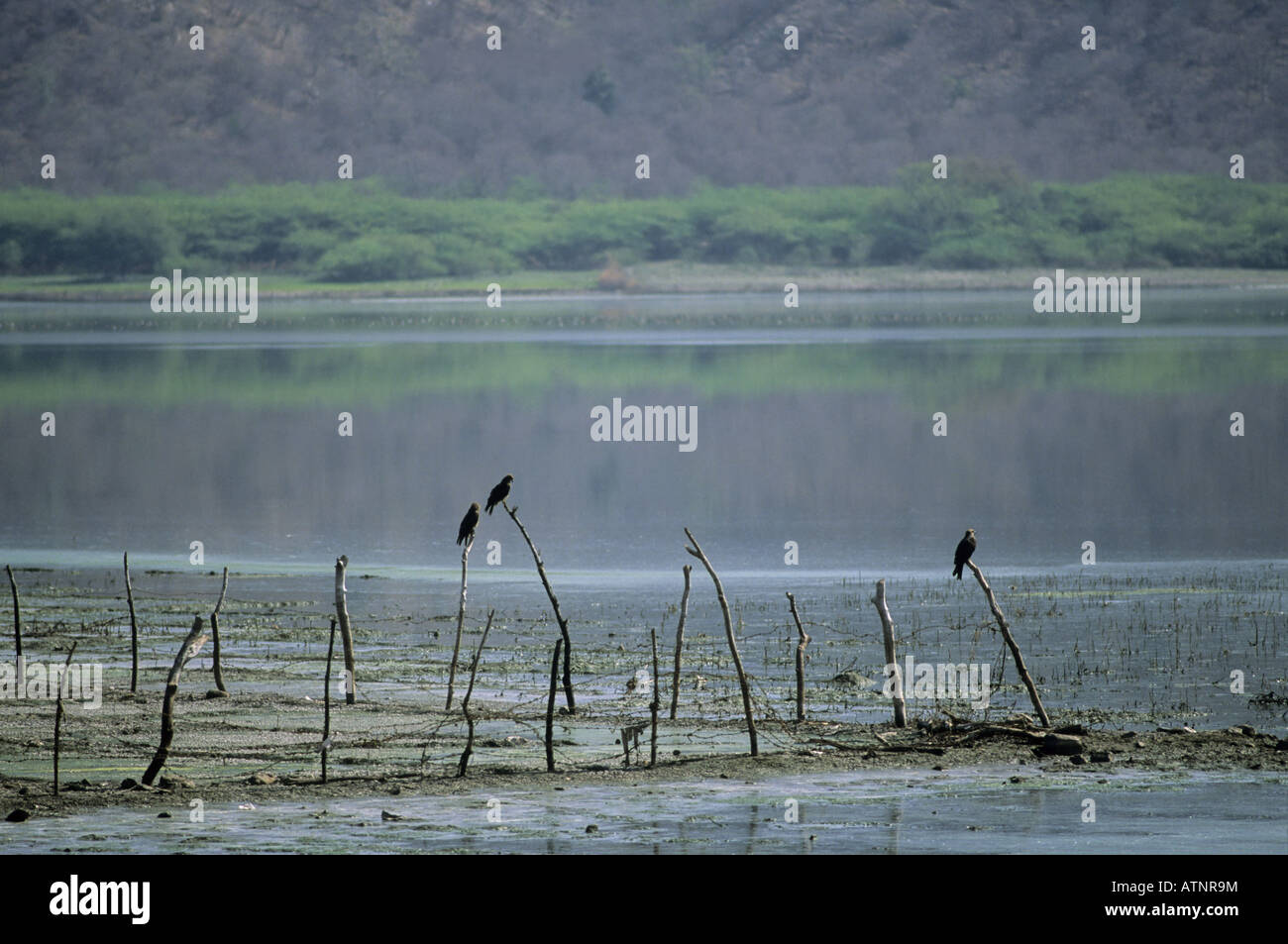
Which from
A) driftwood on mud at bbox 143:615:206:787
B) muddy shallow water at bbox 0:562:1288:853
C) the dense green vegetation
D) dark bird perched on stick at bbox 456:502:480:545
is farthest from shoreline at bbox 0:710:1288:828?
the dense green vegetation

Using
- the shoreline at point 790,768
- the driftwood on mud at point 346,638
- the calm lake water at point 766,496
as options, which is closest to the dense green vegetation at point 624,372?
the calm lake water at point 766,496

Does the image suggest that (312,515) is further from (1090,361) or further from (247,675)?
(1090,361)

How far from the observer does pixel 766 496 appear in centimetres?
5588

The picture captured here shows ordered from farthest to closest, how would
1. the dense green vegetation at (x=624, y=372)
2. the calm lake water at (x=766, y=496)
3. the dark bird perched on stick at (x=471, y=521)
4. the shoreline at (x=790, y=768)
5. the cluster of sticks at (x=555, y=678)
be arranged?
the dense green vegetation at (x=624, y=372), the calm lake water at (x=766, y=496), the dark bird perched on stick at (x=471, y=521), the shoreline at (x=790, y=768), the cluster of sticks at (x=555, y=678)

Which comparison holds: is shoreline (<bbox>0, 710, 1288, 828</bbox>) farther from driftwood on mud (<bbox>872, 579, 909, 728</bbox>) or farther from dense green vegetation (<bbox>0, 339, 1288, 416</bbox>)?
dense green vegetation (<bbox>0, 339, 1288, 416</bbox>)

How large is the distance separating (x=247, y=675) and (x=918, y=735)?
894 centimetres

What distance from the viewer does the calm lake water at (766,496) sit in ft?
82.9

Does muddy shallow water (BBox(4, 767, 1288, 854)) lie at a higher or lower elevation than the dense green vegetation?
lower

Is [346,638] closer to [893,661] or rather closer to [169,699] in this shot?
[169,699]

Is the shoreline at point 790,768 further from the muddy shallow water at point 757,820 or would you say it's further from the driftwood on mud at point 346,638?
the driftwood on mud at point 346,638

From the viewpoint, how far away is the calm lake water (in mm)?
25266

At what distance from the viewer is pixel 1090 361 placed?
10406 centimetres
